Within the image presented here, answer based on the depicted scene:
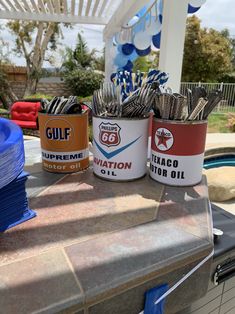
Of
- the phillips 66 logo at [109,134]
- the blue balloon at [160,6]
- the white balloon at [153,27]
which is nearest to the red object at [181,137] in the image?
the phillips 66 logo at [109,134]

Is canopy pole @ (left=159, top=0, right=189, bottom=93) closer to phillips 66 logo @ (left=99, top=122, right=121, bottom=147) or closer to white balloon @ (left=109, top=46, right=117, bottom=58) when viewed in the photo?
phillips 66 logo @ (left=99, top=122, right=121, bottom=147)

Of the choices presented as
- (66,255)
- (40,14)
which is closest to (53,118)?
(66,255)

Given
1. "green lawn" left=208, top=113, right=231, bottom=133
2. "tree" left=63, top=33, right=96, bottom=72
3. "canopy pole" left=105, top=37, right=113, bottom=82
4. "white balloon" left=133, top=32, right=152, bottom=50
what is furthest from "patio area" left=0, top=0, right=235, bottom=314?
"tree" left=63, top=33, right=96, bottom=72

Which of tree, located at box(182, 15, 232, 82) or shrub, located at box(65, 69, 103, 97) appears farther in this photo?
tree, located at box(182, 15, 232, 82)

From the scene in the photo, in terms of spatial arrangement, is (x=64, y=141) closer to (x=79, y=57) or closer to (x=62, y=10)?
(x=62, y=10)

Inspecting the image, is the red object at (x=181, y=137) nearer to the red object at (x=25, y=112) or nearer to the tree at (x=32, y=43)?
the red object at (x=25, y=112)

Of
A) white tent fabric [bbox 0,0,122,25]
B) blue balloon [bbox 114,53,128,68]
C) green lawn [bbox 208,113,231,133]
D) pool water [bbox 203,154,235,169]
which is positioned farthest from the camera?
green lawn [bbox 208,113,231,133]

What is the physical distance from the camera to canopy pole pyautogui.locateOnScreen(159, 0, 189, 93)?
1.47 metres

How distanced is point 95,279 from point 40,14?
4.38 m

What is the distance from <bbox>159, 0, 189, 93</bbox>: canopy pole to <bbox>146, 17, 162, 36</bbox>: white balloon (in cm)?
139

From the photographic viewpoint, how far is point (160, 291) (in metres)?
0.48

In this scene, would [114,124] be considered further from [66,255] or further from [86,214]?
[66,255]

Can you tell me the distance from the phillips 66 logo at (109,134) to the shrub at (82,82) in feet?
32.4

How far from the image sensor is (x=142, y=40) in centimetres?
320
